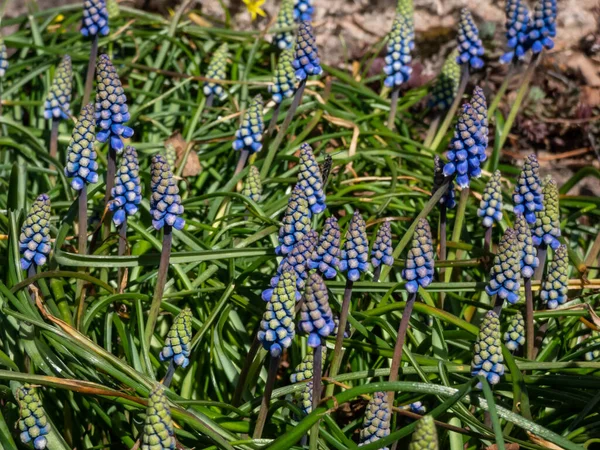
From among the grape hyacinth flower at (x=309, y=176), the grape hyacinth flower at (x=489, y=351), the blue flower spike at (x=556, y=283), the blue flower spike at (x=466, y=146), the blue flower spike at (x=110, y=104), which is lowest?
the grape hyacinth flower at (x=489, y=351)

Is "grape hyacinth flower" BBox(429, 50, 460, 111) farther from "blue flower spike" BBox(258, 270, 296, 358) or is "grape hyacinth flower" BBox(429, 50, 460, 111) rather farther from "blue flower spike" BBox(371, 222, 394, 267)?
"blue flower spike" BBox(258, 270, 296, 358)

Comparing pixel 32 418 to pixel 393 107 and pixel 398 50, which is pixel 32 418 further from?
pixel 398 50

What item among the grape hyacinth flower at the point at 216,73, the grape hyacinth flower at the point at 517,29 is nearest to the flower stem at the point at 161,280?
the grape hyacinth flower at the point at 216,73

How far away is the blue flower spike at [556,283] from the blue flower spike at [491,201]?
57 cm

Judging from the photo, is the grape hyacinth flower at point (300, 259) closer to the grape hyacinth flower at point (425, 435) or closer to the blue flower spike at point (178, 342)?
the blue flower spike at point (178, 342)

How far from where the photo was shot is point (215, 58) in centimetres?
652

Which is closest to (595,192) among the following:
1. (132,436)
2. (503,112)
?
(503,112)

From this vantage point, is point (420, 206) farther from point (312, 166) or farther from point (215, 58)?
point (215, 58)

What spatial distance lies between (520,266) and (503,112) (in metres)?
3.45

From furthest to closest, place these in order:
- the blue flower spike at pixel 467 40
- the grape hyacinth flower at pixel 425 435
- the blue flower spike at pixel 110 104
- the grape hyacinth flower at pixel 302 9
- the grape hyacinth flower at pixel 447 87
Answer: the grape hyacinth flower at pixel 302 9
the grape hyacinth flower at pixel 447 87
the blue flower spike at pixel 467 40
the blue flower spike at pixel 110 104
the grape hyacinth flower at pixel 425 435

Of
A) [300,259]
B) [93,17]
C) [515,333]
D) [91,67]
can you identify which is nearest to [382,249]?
[300,259]

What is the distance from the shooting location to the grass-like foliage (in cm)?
387

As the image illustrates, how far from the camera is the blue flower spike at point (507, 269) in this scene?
4047mm

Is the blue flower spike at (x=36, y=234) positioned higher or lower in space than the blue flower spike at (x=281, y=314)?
higher
